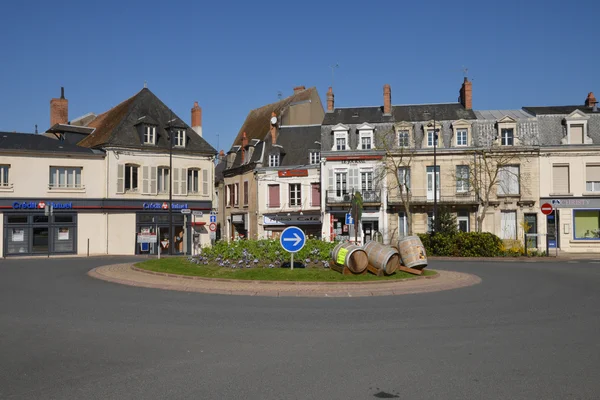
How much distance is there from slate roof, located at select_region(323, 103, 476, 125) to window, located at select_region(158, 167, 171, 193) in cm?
1222

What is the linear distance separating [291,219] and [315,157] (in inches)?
197

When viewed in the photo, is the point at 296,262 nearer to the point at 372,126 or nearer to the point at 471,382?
the point at 471,382

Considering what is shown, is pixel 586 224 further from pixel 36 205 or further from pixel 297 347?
pixel 297 347

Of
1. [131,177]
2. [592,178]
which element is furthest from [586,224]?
[131,177]

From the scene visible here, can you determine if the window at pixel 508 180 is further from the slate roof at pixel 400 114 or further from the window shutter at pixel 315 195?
the window shutter at pixel 315 195

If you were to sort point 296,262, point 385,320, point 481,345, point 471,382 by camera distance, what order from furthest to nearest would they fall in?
point 296,262, point 385,320, point 481,345, point 471,382

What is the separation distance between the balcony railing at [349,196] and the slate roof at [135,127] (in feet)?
29.1

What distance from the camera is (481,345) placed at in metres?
8.21

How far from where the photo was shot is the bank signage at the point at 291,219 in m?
44.2

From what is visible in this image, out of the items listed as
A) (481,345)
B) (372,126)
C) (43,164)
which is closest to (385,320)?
(481,345)

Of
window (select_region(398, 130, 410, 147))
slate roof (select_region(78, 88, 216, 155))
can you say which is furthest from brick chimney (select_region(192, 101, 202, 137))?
window (select_region(398, 130, 410, 147))

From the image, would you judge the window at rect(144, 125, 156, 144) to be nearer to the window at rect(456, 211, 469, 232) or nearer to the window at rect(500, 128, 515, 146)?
the window at rect(456, 211, 469, 232)

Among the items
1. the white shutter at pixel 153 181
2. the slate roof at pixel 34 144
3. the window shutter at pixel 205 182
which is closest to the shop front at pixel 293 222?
the window shutter at pixel 205 182

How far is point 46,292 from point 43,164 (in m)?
22.6
